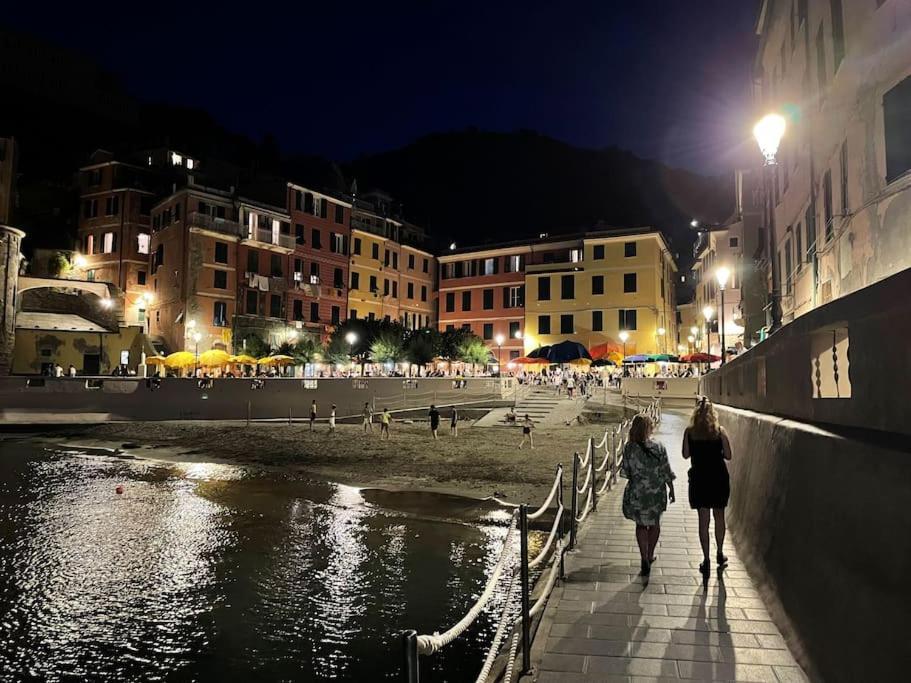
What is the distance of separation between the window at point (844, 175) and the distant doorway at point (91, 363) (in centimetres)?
4266

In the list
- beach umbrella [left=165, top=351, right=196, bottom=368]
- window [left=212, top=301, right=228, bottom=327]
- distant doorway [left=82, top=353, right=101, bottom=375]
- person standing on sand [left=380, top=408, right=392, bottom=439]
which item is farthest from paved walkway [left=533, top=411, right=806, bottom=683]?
distant doorway [left=82, top=353, right=101, bottom=375]

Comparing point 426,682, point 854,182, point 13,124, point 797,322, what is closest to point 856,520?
point 797,322

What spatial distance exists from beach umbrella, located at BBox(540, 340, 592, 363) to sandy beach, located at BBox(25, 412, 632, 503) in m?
6.84

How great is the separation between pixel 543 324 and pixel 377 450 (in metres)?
34.2

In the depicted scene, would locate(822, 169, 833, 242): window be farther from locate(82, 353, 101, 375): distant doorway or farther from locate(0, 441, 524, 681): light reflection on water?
locate(82, 353, 101, 375): distant doorway

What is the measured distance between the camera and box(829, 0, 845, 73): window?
14.3m

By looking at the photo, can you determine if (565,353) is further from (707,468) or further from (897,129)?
(707,468)

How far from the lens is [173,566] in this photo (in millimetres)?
10156

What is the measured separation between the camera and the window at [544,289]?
54.8m

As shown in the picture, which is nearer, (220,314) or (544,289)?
(220,314)

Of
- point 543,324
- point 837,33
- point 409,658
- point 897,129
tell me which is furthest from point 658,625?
point 543,324

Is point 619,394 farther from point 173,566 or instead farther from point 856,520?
point 856,520

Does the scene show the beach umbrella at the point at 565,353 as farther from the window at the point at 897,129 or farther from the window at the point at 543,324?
the window at the point at 897,129

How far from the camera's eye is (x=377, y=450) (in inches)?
899
